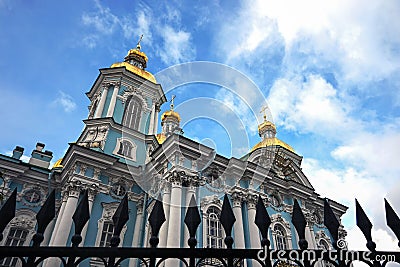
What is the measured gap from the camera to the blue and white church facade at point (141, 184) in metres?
15.2

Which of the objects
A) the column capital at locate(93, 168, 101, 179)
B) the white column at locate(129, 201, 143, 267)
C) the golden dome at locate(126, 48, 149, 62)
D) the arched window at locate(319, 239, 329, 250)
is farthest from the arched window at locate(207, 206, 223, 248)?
the golden dome at locate(126, 48, 149, 62)

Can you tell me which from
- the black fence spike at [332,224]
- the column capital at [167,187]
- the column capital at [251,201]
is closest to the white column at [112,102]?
the column capital at [167,187]

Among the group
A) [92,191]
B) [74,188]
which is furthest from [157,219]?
[92,191]

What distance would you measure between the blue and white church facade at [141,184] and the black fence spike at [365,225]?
11048 mm

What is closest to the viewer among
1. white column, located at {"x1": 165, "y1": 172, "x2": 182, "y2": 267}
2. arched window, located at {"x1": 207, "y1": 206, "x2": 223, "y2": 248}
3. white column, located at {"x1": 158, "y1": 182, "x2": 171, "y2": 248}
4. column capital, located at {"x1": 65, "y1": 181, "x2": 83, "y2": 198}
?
white column, located at {"x1": 165, "y1": 172, "x2": 182, "y2": 267}

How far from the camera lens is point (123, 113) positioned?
22.6m

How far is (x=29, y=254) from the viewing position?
8.80 ft

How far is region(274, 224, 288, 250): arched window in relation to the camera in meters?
18.6

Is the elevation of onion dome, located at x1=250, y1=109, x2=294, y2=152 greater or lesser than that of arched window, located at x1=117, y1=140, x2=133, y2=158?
greater

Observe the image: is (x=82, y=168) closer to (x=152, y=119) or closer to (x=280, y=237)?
(x=152, y=119)

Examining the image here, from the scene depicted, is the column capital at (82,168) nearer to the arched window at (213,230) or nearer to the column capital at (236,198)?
the arched window at (213,230)

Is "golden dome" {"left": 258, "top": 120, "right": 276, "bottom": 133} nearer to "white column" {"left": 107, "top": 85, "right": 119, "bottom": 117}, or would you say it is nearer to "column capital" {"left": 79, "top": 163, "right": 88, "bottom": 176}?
"white column" {"left": 107, "top": 85, "right": 119, "bottom": 117}

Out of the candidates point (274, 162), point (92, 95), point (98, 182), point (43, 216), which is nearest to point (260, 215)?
point (43, 216)

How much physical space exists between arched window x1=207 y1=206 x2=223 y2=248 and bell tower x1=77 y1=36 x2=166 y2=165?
696cm
